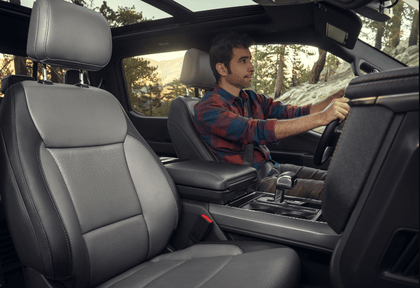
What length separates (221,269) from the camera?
1.05 meters

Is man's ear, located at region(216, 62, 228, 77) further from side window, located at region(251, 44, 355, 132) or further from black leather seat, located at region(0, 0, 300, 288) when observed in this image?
black leather seat, located at region(0, 0, 300, 288)

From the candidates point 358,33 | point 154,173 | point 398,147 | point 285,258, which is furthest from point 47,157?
point 358,33

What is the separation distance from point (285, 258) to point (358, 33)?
1338 mm

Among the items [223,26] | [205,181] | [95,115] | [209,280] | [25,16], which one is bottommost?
[209,280]

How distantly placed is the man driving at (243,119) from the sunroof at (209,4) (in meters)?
0.21

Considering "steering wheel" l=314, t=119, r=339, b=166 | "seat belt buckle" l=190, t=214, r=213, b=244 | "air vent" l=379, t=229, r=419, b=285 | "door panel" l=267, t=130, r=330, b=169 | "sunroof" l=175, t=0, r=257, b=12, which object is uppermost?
"sunroof" l=175, t=0, r=257, b=12

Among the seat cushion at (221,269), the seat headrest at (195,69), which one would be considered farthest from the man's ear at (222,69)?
the seat cushion at (221,269)

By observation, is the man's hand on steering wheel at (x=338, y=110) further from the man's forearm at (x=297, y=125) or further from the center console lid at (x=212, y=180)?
the center console lid at (x=212, y=180)

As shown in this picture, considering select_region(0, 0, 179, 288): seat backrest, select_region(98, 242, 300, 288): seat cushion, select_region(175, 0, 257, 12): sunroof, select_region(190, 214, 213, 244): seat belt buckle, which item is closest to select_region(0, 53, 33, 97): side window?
select_region(175, 0, 257, 12): sunroof

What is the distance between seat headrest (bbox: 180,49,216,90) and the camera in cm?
213

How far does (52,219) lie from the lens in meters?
0.97

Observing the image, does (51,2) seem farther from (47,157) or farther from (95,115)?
(47,157)

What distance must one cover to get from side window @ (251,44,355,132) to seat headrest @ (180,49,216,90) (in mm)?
324

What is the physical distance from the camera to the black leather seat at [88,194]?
38.6 inches
